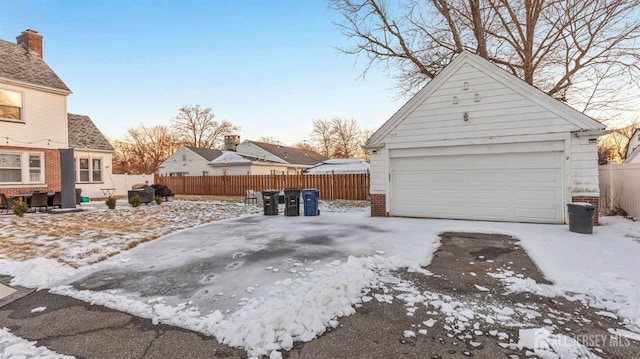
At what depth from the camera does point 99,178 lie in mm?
19141

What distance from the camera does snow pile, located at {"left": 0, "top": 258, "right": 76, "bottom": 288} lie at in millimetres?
4527

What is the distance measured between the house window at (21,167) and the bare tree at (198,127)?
107ft

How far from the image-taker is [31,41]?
52.7ft

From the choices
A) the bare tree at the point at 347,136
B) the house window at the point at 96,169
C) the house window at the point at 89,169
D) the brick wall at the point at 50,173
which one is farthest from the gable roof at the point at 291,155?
the brick wall at the point at 50,173

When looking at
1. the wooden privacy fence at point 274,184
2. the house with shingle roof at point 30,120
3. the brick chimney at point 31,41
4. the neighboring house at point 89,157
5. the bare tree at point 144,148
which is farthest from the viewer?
the bare tree at point 144,148

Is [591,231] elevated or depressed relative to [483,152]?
depressed

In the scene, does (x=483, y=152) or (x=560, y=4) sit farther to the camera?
(x=560, y=4)

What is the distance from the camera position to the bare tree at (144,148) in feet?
151

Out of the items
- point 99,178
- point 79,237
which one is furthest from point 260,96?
point 79,237

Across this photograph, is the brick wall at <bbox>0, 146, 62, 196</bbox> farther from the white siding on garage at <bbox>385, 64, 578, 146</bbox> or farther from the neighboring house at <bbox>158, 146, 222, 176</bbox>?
the white siding on garage at <bbox>385, 64, 578, 146</bbox>

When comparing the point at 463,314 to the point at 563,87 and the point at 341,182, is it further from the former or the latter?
the point at 563,87

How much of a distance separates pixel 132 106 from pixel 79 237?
59.5 ft

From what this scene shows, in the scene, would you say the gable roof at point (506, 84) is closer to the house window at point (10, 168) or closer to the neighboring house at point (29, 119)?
the neighboring house at point (29, 119)

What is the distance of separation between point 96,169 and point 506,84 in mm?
21905
